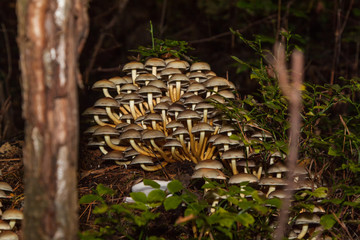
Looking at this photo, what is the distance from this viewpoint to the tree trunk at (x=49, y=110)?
1.81m

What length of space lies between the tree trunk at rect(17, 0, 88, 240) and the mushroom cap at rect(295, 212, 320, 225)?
203 centimetres

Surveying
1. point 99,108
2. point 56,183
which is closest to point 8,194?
point 99,108

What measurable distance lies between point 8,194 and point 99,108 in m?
1.36

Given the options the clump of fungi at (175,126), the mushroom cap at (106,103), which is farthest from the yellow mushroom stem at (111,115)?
the mushroom cap at (106,103)

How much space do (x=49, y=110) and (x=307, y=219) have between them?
7.75 ft

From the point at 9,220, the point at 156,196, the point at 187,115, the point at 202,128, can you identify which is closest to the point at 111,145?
the point at 187,115

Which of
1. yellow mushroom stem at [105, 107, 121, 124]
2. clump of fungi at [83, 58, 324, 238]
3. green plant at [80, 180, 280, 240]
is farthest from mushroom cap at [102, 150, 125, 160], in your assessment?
green plant at [80, 180, 280, 240]

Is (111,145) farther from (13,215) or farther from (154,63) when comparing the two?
(13,215)

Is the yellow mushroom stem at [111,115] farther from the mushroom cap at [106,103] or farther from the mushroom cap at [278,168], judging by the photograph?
the mushroom cap at [278,168]

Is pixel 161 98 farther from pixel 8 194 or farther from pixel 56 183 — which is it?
pixel 56 183

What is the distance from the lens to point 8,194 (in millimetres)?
3713

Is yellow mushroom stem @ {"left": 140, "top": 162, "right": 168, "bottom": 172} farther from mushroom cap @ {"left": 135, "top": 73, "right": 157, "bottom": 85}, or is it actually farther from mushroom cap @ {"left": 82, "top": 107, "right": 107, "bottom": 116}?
mushroom cap @ {"left": 135, "top": 73, "right": 157, "bottom": 85}

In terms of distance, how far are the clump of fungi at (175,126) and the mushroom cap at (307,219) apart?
39cm

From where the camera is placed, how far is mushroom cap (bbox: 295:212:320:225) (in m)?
3.03
